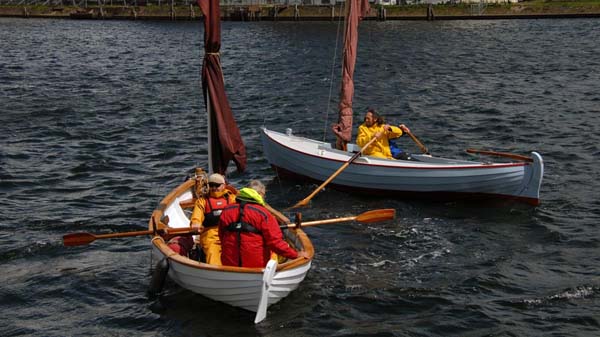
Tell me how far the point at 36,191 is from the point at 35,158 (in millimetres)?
4868

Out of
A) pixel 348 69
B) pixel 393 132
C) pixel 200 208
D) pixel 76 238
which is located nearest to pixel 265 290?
pixel 200 208

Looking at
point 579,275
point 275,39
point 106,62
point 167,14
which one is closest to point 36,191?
point 579,275

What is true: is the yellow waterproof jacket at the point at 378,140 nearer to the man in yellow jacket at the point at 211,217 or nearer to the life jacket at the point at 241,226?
the man in yellow jacket at the point at 211,217

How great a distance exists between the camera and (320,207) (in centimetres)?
2242

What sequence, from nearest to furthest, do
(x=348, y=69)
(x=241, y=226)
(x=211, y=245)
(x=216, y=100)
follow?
(x=241, y=226)
(x=211, y=245)
(x=216, y=100)
(x=348, y=69)

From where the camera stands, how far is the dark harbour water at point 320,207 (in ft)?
50.1

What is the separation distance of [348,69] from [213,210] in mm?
10684

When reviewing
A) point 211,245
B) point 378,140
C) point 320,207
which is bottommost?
point 320,207

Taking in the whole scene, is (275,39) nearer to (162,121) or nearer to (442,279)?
(162,121)

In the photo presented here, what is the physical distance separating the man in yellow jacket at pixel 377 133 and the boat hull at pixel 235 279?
767 cm

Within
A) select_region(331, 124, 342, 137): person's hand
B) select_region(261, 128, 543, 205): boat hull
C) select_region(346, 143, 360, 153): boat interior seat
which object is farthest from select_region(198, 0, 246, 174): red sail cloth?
select_region(331, 124, 342, 137): person's hand

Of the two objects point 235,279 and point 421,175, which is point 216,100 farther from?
point 421,175

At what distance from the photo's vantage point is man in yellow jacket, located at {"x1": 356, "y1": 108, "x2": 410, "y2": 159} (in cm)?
2311

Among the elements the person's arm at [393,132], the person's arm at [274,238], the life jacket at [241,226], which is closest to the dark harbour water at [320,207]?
the person's arm at [274,238]
